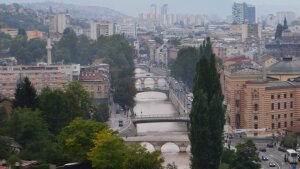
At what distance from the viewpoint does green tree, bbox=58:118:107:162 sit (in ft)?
77.9

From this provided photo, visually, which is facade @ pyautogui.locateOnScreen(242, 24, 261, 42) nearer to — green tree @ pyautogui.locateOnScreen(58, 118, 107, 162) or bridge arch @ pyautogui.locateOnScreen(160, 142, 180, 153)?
bridge arch @ pyautogui.locateOnScreen(160, 142, 180, 153)

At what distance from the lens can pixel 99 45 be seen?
80.1 metres

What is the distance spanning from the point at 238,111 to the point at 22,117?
1621cm

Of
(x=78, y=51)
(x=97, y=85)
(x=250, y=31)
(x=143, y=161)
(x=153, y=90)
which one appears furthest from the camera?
(x=250, y=31)

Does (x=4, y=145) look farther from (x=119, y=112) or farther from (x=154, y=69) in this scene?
(x=154, y=69)

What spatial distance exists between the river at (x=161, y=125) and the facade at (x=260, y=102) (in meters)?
3.71

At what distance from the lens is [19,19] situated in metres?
115

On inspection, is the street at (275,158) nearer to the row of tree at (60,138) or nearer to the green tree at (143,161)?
the row of tree at (60,138)

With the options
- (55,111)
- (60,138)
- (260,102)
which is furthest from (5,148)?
(260,102)

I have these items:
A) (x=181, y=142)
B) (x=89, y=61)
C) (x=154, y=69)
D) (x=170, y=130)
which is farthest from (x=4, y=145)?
(x=154, y=69)

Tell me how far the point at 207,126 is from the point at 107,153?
496cm

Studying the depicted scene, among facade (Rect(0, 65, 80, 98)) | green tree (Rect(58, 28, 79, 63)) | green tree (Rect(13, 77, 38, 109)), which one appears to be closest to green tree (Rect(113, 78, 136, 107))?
facade (Rect(0, 65, 80, 98))

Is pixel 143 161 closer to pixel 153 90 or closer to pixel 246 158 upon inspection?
pixel 246 158

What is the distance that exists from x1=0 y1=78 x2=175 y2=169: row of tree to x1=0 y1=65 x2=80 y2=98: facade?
77.0ft
